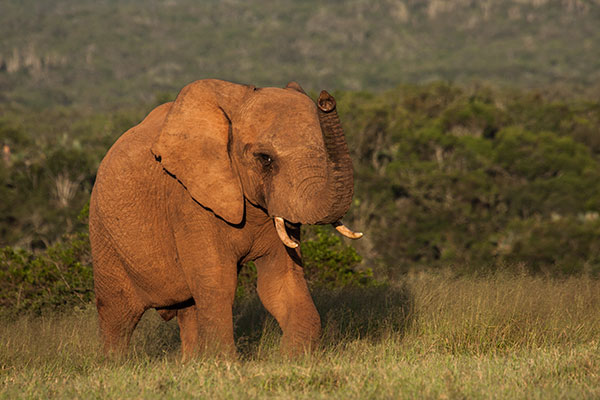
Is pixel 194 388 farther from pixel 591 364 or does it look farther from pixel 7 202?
pixel 7 202

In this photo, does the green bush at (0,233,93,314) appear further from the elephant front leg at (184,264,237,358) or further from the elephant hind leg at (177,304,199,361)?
the elephant front leg at (184,264,237,358)

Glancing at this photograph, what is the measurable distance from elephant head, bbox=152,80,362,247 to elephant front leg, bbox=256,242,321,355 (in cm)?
48

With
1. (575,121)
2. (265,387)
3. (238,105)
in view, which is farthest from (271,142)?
(575,121)

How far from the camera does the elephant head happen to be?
17.6 ft

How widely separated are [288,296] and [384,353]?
2.53 feet

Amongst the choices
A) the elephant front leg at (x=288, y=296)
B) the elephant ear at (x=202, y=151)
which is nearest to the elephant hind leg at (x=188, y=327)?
the elephant front leg at (x=288, y=296)

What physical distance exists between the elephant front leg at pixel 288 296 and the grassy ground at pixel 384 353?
180mm

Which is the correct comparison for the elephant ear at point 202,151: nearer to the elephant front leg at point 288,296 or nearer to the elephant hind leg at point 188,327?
the elephant front leg at point 288,296

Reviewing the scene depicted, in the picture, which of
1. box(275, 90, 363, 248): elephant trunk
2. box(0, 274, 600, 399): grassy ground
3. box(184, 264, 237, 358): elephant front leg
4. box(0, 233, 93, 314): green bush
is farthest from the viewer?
box(0, 233, 93, 314): green bush

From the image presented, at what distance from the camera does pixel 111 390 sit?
16.5 ft

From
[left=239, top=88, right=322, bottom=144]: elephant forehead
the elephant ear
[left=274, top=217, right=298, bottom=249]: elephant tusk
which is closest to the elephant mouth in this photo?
[left=274, top=217, right=298, bottom=249]: elephant tusk

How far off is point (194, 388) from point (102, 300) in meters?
2.14

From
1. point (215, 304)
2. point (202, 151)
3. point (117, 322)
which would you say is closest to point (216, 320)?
point (215, 304)

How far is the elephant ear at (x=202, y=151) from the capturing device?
5648 mm
